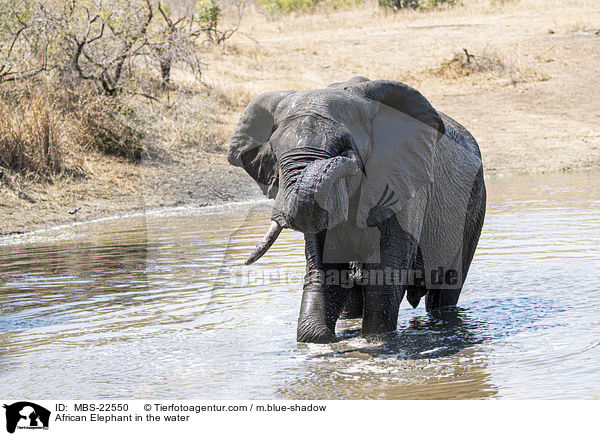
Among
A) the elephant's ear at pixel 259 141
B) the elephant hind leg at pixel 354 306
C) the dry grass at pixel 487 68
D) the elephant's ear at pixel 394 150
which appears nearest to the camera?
the elephant's ear at pixel 394 150

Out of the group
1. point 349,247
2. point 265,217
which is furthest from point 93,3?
point 349,247

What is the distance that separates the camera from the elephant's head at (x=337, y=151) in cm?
473

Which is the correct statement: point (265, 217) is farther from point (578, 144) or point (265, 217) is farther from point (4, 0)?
point (578, 144)

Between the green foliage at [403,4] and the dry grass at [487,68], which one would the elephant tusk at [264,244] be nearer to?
the dry grass at [487,68]

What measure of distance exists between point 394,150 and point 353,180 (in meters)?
0.44

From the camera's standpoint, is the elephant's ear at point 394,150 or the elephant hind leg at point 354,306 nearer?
the elephant's ear at point 394,150

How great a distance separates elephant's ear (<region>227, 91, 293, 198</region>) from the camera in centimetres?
570

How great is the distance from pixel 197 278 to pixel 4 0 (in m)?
7.91

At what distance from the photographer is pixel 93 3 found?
1536 cm

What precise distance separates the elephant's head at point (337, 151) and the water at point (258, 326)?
0.84 m

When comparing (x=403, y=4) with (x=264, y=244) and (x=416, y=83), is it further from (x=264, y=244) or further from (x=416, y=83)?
(x=264, y=244)

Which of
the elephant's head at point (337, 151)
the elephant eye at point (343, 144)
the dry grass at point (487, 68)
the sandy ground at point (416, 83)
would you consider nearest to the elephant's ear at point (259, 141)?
the elephant's head at point (337, 151)
